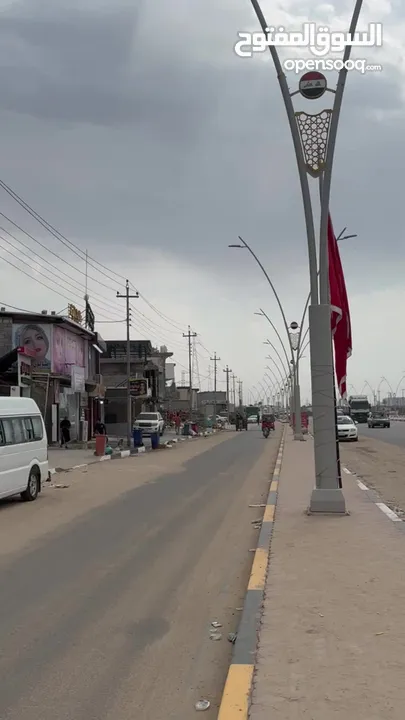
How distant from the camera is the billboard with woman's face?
38.9 metres

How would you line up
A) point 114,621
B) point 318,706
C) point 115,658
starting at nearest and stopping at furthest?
1. point 318,706
2. point 115,658
3. point 114,621

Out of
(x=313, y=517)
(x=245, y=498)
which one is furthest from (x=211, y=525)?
(x=245, y=498)

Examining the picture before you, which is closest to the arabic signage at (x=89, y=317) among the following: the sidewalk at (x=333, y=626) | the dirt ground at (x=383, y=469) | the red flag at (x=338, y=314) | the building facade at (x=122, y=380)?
the building facade at (x=122, y=380)

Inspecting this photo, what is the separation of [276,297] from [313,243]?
2607 centimetres

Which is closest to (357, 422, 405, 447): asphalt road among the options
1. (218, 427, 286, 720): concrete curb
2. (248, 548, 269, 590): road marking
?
(248, 548, 269, 590): road marking

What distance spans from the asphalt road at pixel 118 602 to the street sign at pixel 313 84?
22.9 ft

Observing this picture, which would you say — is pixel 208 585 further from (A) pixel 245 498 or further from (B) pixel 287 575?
(A) pixel 245 498

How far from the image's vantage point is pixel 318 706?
13.9 ft

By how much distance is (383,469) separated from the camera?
2197 cm

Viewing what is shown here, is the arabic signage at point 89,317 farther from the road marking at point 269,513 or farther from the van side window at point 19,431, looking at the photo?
the road marking at point 269,513

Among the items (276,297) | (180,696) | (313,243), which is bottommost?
(180,696)

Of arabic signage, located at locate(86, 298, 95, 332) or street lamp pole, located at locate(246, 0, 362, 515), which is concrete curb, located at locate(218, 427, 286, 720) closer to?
street lamp pole, located at locate(246, 0, 362, 515)

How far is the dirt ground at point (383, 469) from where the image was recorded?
582 inches

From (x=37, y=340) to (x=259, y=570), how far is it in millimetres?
32963
